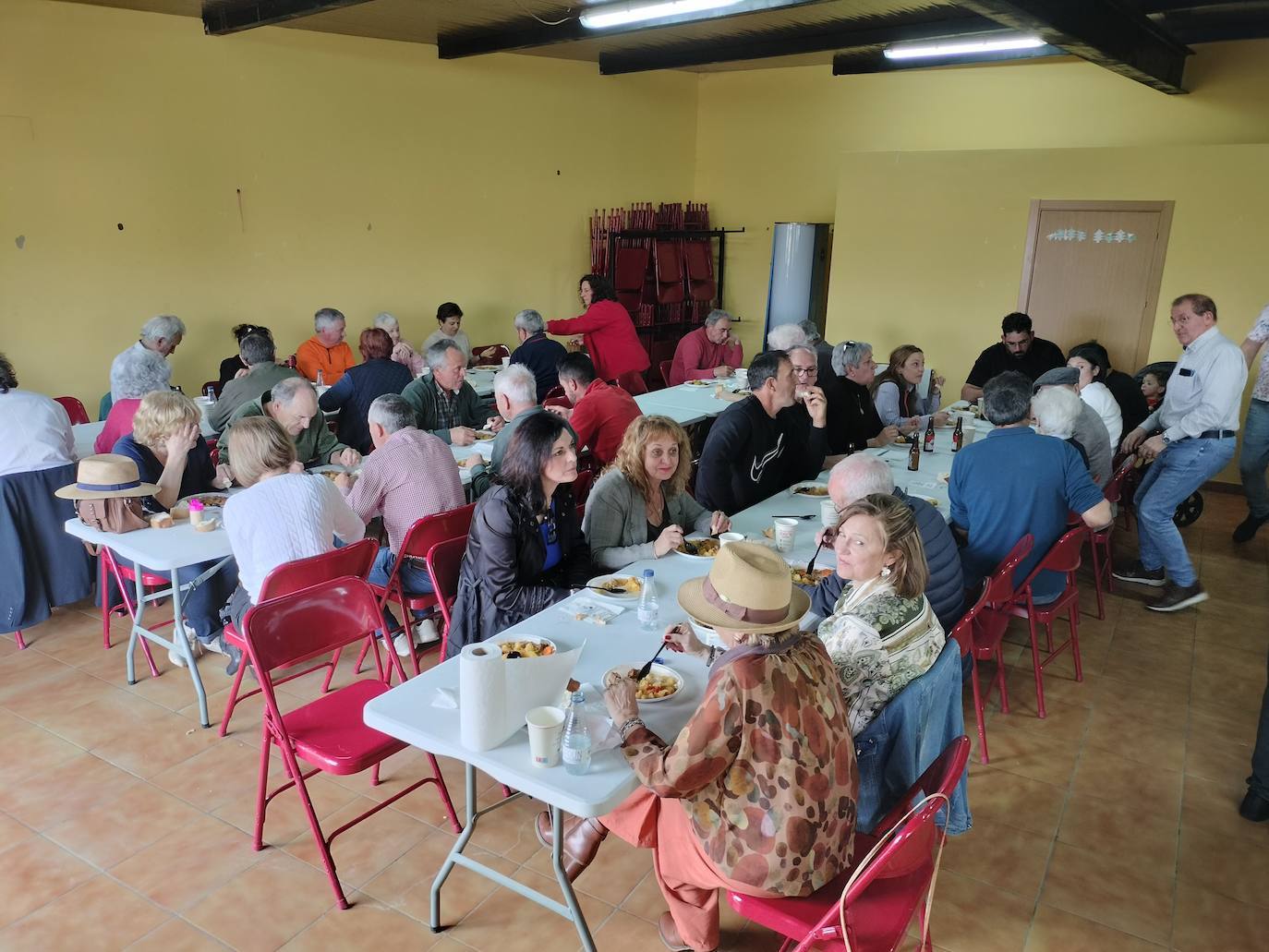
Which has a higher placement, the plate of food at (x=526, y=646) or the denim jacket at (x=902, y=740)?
the plate of food at (x=526, y=646)

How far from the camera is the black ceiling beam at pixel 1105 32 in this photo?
4.78 metres

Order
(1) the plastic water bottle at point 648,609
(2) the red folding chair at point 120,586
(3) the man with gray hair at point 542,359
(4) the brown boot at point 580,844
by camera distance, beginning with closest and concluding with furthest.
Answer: (4) the brown boot at point 580,844, (1) the plastic water bottle at point 648,609, (2) the red folding chair at point 120,586, (3) the man with gray hair at point 542,359

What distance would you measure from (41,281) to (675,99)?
7.30 meters

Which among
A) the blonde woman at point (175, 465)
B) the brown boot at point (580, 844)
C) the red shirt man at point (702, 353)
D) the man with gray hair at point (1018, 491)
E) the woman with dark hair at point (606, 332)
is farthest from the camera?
the red shirt man at point (702, 353)

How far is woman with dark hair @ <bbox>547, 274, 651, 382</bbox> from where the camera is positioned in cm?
815

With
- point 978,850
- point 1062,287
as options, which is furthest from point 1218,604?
point 1062,287

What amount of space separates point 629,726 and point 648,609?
2.81 feet

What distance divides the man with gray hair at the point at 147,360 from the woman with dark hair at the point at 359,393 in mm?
1079

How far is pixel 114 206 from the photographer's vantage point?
6.68 m

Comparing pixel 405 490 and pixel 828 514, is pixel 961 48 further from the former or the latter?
pixel 405 490

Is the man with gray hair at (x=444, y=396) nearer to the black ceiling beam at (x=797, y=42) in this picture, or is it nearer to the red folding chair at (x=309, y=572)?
the red folding chair at (x=309, y=572)

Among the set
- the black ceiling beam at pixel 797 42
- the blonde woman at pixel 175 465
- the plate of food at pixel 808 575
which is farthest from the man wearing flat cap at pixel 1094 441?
the blonde woman at pixel 175 465

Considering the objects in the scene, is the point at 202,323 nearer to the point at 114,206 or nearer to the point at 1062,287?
the point at 114,206

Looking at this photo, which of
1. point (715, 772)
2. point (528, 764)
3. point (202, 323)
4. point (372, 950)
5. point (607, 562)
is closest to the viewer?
point (715, 772)
